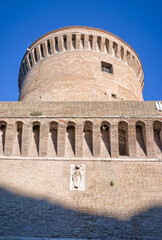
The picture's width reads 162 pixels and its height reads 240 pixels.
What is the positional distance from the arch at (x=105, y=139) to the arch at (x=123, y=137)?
1.28ft

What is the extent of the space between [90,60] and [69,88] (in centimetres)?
→ 202

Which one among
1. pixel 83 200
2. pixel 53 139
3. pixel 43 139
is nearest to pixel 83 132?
pixel 53 139

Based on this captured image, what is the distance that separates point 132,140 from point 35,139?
291 cm

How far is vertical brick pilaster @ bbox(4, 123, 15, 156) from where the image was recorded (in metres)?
9.16

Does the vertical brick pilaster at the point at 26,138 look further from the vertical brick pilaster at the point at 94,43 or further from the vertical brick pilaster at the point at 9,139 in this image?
the vertical brick pilaster at the point at 94,43

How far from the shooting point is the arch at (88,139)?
915 cm

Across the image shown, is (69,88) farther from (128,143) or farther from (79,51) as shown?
(128,143)

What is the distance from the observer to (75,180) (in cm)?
853

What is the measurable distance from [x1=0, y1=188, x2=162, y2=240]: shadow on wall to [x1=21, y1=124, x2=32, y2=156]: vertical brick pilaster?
5.05ft

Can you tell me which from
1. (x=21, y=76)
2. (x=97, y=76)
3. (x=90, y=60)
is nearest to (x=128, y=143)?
(x=97, y=76)

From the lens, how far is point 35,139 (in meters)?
9.46

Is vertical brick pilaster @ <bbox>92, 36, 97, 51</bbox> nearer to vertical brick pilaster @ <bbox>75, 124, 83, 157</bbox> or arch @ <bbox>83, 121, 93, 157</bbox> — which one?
arch @ <bbox>83, 121, 93, 157</bbox>

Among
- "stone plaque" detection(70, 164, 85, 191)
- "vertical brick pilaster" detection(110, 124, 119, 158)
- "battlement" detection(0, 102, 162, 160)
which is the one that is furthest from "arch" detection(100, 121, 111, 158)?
"stone plaque" detection(70, 164, 85, 191)

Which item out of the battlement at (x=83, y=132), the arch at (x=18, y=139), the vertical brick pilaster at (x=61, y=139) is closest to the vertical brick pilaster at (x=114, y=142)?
the battlement at (x=83, y=132)
